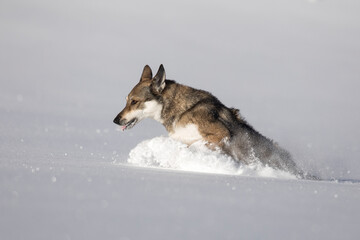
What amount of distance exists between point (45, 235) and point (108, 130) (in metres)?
10.6

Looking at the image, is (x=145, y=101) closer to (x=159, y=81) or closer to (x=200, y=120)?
(x=159, y=81)

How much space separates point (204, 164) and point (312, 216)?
327 cm

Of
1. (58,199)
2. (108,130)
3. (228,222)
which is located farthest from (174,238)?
(108,130)

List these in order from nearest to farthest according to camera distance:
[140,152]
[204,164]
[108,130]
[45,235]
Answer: [45,235], [204,164], [140,152], [108,130]

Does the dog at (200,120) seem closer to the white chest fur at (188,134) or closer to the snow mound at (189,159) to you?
the white chest fur at (188,134)

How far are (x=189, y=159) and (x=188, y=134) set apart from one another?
66cm

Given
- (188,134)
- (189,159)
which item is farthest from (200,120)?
(189,159)

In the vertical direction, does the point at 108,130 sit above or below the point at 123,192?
below

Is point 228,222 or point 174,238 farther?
point 228,222

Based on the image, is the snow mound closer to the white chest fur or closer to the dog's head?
the white chest fur

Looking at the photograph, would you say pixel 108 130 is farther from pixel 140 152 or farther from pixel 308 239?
pixel 308 239

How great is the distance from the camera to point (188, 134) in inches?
342

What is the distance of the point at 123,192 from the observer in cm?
507

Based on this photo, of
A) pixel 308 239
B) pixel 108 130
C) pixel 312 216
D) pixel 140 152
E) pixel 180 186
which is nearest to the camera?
pixel 308 239
